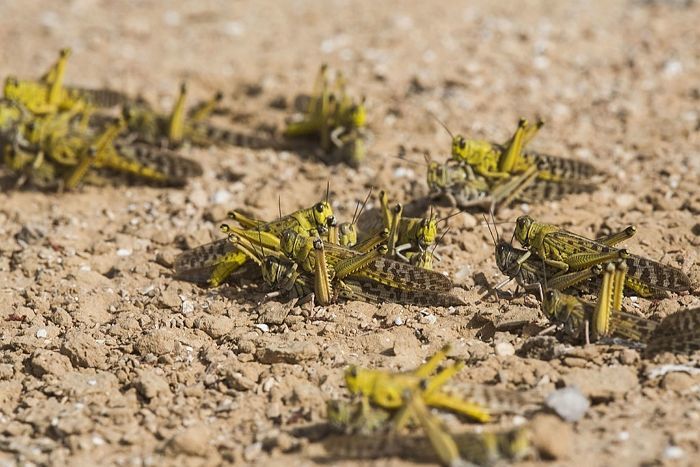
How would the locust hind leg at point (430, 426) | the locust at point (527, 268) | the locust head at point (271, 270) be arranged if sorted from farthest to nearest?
1. the locust head at point (271, 270)
2. the locust at point (527, 268)
3. the locust hind leg at point (430, 426)

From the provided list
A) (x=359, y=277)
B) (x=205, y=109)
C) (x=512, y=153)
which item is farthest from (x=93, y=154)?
(x=512, y=153)

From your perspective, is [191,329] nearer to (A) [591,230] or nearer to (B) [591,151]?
(A) [591,230]

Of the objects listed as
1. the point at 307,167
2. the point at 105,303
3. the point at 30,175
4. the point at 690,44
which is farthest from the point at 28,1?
the point at 690,44

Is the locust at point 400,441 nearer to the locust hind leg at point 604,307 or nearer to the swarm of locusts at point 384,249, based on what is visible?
the swarm of locusts at point 384,249

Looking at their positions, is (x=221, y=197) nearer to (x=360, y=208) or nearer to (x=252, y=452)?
(x=360, y=208)

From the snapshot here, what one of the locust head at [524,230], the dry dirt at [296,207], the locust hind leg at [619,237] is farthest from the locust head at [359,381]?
the locust hind leg at [619,237]

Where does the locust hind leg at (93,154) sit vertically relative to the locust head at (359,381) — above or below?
above
